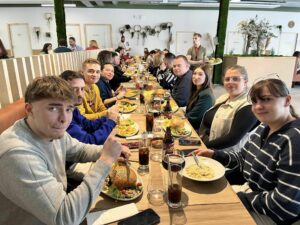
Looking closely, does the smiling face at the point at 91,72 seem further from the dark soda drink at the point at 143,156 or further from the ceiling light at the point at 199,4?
the ceiling light at the point at 199,4

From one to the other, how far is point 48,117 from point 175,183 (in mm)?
620

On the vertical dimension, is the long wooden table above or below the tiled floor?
above

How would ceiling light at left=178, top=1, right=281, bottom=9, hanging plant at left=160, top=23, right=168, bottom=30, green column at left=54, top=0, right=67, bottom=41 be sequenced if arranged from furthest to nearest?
1. hanging plant at left=160, top=23, right=168, bottom=30
2. ceiling light at left=178, top=1, right=281, bottom=9
3. green column at left=54, top=0, right=67, bottom=41

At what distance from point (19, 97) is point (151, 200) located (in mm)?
1521

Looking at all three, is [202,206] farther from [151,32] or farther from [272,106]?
[151,32]

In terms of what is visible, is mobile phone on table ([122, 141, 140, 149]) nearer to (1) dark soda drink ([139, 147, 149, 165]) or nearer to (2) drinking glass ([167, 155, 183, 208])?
(1) dark soda drink ([139, 147, 149, 165])

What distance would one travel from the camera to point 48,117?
94 centimetres

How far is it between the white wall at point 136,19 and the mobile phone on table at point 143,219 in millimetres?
9754

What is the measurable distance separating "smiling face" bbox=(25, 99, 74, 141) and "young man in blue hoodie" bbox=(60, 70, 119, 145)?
0.53 metres

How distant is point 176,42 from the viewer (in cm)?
1021

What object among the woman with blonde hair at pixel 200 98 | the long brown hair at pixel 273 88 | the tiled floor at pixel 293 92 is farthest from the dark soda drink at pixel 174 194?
the tiled floor at pixel 293 92

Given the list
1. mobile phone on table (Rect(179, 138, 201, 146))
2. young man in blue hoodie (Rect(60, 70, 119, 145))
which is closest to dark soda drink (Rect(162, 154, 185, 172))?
mobile phone on table (Rect(179, 138, 201, 146))

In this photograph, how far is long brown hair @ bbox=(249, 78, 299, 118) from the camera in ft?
4.33

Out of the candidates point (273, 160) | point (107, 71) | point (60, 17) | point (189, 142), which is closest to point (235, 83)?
point (189, 142)
